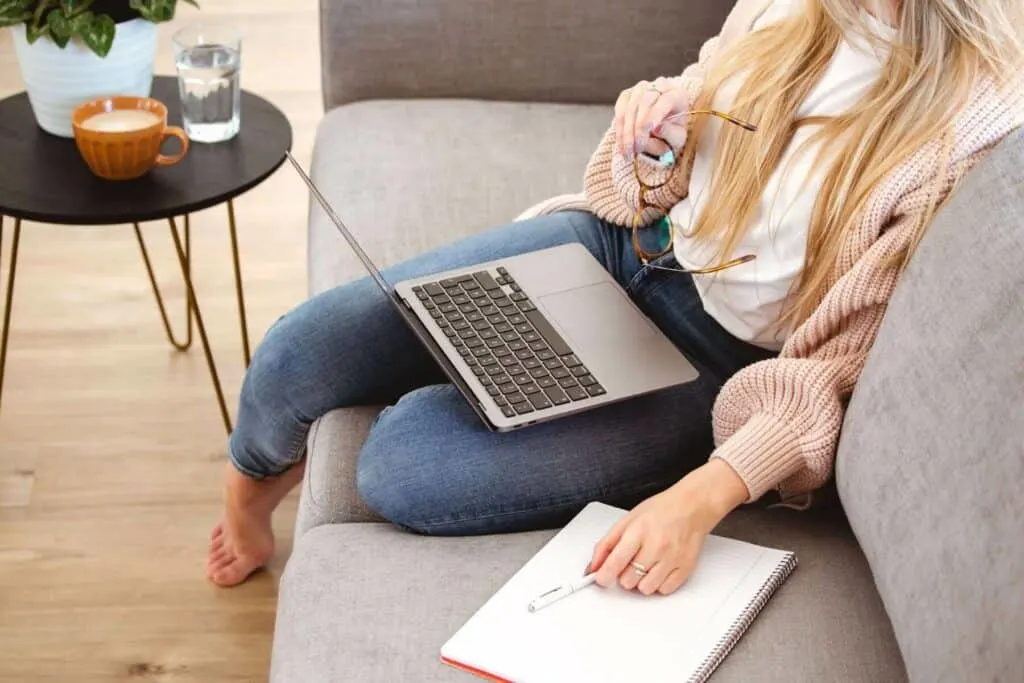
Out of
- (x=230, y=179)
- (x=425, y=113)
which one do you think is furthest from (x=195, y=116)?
(x=425, y=113)

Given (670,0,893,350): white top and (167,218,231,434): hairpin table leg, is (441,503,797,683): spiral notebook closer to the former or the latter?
(670,0,893,350): white top

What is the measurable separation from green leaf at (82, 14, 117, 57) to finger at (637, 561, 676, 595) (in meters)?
0.97

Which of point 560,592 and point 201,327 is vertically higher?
point 560,592

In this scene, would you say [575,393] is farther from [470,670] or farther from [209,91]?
[209,91]

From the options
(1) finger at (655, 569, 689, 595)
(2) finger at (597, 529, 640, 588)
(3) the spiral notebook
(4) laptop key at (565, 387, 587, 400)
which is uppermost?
(4) laptop key at (565, 387, 587, 400)

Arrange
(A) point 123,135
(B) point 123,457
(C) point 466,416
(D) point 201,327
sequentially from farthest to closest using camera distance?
(B) point 123,457 < (D) point 201,327 < (A) point 123,135 < (C) point 466,416

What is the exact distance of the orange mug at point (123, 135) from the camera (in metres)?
1.59

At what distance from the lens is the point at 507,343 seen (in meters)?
1.33

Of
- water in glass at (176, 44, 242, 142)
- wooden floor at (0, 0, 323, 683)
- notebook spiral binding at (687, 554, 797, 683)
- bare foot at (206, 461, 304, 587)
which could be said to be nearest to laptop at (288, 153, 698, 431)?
notebook spiral binding at (687, 554, 797, 683)

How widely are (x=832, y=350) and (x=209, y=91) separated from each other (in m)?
0.91

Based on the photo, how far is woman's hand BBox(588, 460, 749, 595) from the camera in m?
1.14

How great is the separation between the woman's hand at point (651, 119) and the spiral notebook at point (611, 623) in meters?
0.44

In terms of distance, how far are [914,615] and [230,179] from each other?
1011mm

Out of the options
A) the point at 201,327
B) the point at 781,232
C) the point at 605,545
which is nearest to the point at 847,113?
the point at 781,232
